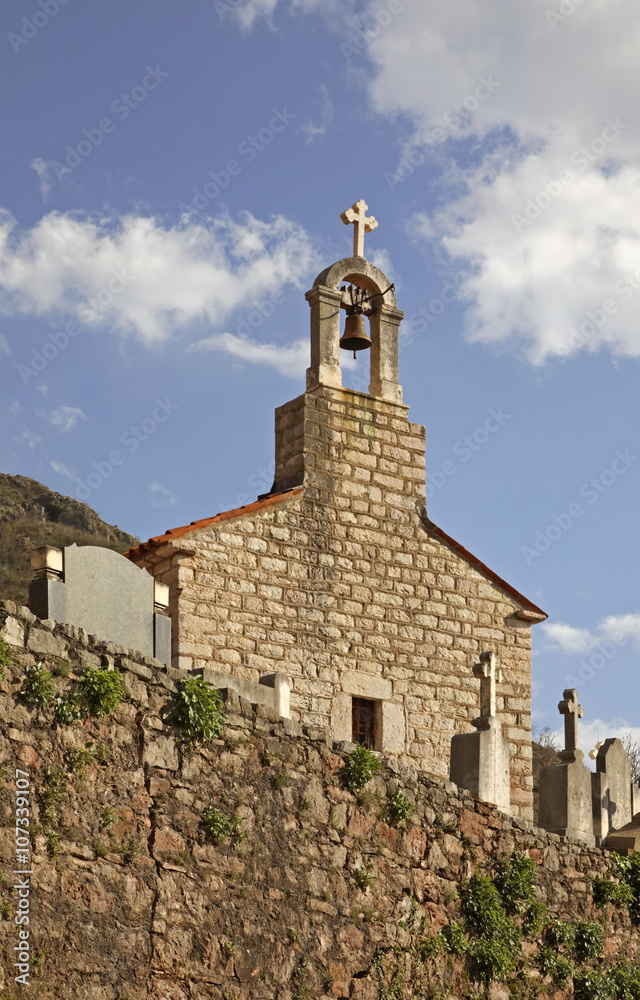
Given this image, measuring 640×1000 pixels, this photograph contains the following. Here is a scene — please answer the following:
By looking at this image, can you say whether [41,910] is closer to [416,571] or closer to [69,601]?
[69,601]

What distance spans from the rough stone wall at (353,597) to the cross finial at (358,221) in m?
2.00

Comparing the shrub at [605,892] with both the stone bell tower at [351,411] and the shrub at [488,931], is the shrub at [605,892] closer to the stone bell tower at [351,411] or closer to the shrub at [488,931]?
the shrub at [488,931]

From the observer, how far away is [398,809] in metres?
10.6

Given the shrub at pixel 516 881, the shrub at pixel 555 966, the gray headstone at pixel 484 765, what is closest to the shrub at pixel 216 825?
the gray headstone at pixel 484 765

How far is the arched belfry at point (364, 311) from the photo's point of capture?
15133 millimetres

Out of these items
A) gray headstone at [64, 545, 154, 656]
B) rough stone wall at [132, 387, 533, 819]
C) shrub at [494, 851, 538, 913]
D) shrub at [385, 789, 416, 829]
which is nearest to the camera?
gray headstone at [64, 545, 154, 656]

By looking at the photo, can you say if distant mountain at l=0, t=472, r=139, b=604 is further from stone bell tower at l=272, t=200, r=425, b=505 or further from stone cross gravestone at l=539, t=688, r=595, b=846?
stone cross gravestone at l=539, t=688, r=595, b=846

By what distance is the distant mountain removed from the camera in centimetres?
3353

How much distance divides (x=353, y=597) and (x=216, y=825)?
5.47 meters

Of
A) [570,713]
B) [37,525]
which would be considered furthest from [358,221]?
[37,525]

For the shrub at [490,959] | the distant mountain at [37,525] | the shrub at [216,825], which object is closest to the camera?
the shrub at [216,825]

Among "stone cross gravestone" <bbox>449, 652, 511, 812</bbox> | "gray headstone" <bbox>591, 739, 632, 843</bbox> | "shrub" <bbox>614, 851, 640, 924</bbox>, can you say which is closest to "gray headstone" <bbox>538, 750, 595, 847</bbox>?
"gray headstone" <bbox>591, 739, 632, 843</bbox>

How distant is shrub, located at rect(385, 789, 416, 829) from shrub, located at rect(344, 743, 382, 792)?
1.10 feet

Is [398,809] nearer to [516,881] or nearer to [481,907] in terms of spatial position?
[481,907]
